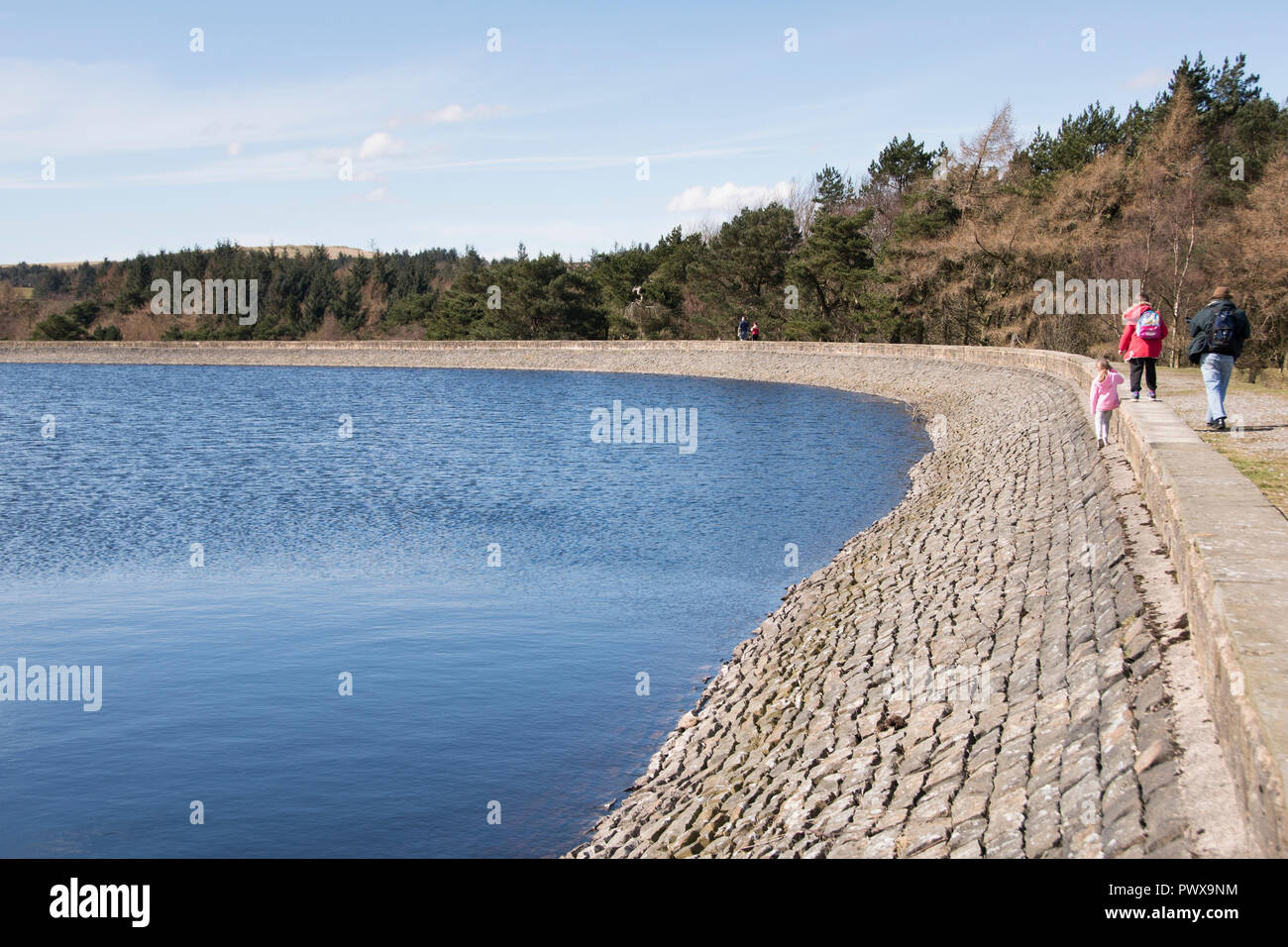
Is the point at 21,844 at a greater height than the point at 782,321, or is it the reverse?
the point at 782,321

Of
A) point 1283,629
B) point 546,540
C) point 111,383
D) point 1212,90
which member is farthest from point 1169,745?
point 111,383

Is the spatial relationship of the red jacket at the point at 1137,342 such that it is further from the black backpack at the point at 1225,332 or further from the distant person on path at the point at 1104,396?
the black backpack at the point at 1225,332

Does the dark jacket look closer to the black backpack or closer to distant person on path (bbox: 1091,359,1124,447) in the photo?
the black backpack

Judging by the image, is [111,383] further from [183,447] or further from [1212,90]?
[1212,90]

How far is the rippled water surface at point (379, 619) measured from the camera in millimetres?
9578

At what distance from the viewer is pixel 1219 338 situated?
1500cm

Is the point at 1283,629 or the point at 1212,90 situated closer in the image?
the point at 1283,629

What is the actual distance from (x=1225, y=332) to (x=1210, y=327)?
0.26 metres

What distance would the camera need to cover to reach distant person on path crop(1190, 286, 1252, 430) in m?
15.0

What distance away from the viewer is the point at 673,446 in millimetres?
35125

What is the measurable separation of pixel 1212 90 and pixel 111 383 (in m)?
70.0

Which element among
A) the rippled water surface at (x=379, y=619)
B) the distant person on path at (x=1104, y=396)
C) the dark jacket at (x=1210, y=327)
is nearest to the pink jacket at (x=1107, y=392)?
the distant person on path at (x=1104, y=396)

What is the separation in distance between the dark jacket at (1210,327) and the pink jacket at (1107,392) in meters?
1.42

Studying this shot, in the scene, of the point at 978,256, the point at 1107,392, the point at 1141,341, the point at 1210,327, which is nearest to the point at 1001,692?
the point at 1210,327
